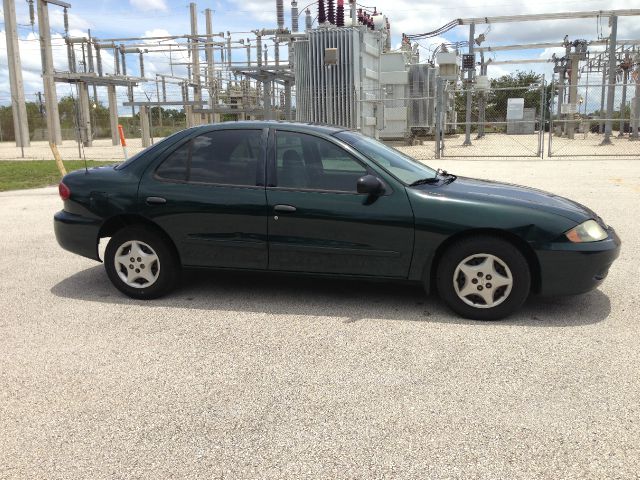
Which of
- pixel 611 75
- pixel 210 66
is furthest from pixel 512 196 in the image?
pixel 210 66

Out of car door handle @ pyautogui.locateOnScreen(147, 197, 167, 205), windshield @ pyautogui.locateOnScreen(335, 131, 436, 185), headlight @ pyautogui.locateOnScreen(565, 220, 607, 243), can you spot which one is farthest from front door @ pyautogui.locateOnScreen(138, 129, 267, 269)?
headlight @ pyautogui.locateOnScreen(565, 220, 607, 243)

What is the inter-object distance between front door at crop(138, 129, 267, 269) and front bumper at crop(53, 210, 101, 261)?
561 mm

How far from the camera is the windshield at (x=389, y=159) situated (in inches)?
182

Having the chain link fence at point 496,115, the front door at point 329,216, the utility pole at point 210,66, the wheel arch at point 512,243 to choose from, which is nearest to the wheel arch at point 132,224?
the front door at point 329,216

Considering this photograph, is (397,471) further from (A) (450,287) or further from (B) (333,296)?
(B) (333,296)

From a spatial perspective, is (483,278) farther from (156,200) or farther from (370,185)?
(156,200)

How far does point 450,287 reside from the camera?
170 inches

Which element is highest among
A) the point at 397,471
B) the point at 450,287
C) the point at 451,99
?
the point at 451,99

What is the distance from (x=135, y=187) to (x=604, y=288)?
420cm

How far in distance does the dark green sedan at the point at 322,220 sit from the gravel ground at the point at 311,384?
0.34 m

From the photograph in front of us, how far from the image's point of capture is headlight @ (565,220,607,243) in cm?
417

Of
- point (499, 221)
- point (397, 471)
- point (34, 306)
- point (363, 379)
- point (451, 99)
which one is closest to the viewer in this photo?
point (397, 471)

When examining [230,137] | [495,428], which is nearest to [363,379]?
[495,428]

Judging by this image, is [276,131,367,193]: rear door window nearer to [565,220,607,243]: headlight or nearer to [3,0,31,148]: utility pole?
[565,220,607,243]: headlight
